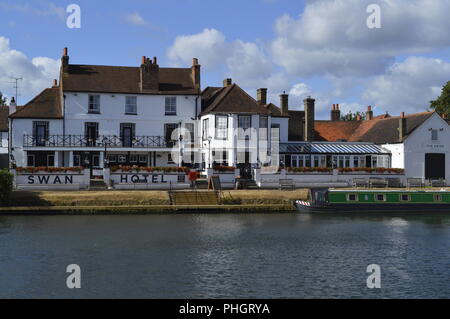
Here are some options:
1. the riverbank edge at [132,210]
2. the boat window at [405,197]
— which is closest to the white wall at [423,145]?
the boat window at [405,197]

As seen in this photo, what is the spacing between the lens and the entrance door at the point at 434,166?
5484 centimetres

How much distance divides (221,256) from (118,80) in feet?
101

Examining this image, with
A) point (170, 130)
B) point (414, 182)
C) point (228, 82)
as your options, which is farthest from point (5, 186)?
point (414, 182)

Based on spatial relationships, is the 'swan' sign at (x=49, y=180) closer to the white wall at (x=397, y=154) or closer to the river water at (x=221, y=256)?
the river water at (x=221, y=256)

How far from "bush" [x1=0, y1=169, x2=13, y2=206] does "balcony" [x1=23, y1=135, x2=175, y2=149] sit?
455 inches

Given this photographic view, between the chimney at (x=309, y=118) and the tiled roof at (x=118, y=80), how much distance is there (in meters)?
12.4

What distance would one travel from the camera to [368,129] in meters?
62.8

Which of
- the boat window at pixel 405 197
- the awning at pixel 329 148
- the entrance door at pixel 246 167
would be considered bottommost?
the boat window at pixel 405 197

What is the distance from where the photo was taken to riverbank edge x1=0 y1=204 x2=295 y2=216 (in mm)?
38688

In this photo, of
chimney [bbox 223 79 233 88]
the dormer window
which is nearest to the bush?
the dormer window

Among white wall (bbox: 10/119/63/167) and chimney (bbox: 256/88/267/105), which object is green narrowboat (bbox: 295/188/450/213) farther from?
white wall (bbox: 10/119/63/167)

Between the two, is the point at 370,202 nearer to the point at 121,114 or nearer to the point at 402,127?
the point at 402,127

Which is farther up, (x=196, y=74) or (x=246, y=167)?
(x=196, y=74)

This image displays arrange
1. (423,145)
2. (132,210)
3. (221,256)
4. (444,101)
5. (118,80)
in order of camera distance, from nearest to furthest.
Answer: (221,256), (132,210), (118,80), (423,145), (444,101)
